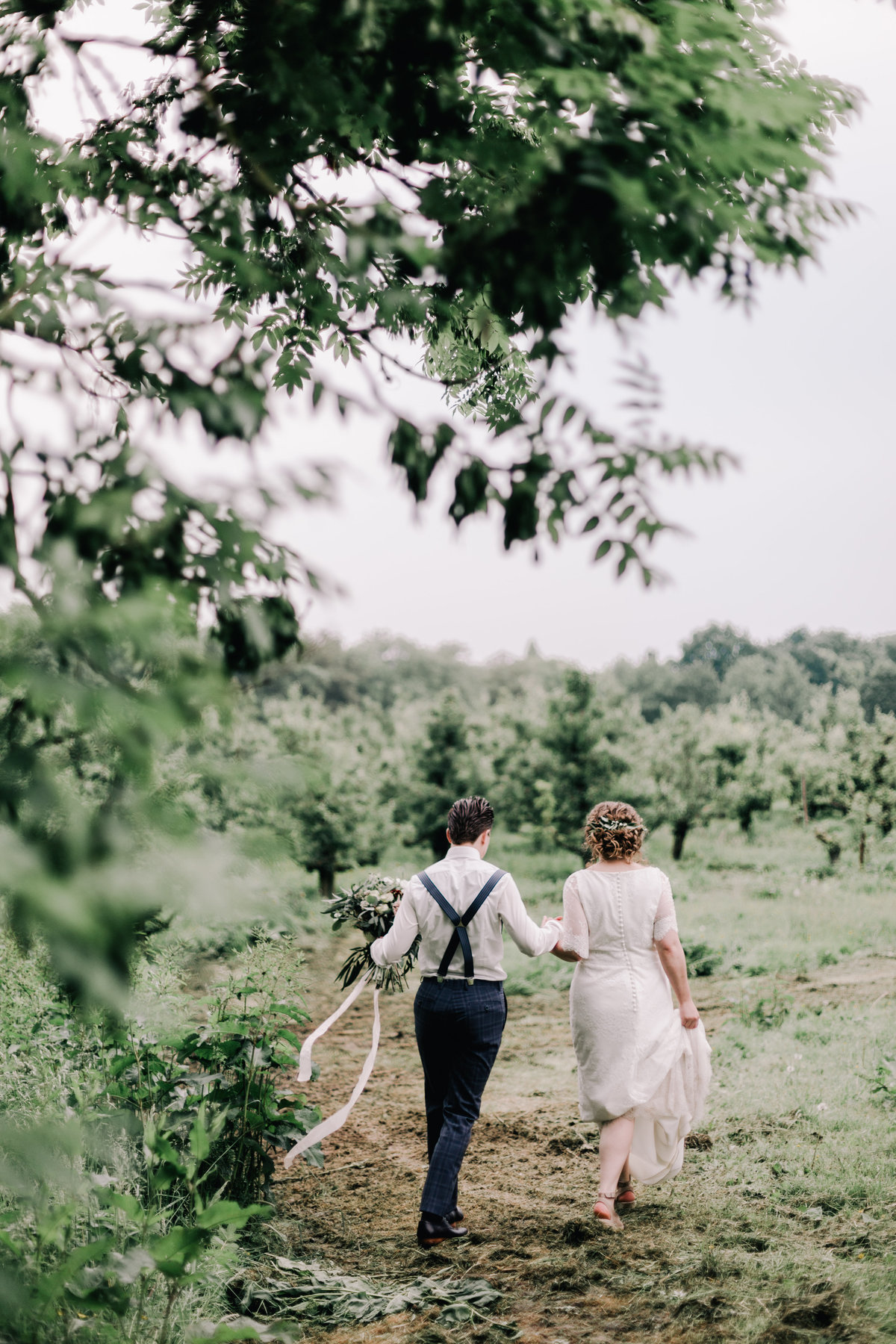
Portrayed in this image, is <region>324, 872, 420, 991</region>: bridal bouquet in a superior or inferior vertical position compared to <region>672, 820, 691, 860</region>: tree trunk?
superior

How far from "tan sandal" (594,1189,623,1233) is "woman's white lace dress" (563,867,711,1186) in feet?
1.06

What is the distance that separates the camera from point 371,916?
5.13 m

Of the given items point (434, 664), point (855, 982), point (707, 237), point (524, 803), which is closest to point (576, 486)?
point (707, 237)

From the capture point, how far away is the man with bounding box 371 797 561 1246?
14.6ft

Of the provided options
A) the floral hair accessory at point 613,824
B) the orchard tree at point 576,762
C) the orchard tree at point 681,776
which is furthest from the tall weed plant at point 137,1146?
the orchard tree at point 681,776

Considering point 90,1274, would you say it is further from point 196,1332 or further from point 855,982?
point 855,982

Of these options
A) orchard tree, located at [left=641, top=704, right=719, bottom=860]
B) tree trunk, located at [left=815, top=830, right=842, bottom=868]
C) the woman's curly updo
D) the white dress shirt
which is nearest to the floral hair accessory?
the woman's curly updo

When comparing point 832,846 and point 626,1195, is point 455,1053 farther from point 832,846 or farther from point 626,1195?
point 832,846

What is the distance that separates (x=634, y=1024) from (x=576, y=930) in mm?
508

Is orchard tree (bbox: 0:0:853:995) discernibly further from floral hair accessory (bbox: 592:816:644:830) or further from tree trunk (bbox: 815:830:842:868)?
tree trunk (bbox: 815:830:842:868)

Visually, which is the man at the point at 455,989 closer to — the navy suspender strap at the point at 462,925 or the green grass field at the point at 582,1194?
the navy suspender strap at the point at 462,925

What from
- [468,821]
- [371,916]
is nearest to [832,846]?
[371,916]

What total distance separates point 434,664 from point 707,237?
81.8m

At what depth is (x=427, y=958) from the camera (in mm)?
4582
